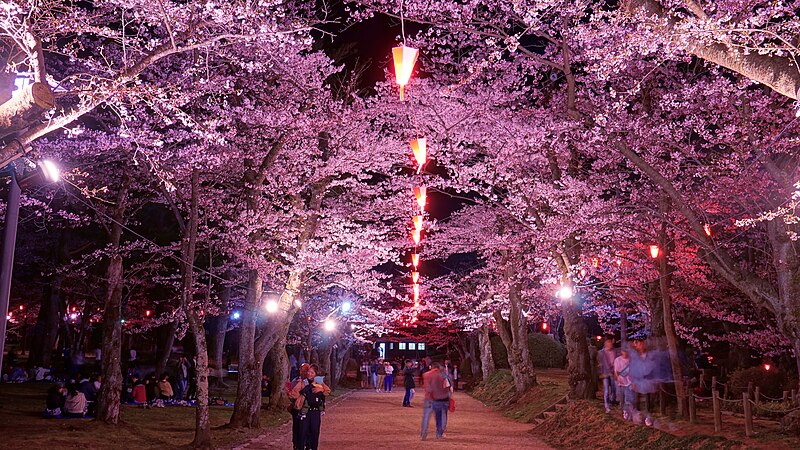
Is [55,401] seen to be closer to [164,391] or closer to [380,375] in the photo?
[164,391]

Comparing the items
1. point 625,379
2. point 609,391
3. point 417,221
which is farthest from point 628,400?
point 417,221

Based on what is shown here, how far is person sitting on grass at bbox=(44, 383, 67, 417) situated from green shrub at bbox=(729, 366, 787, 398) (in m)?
19.9

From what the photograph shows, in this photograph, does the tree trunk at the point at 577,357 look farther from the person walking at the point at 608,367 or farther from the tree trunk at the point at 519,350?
the tree trunk at the point at 519,350

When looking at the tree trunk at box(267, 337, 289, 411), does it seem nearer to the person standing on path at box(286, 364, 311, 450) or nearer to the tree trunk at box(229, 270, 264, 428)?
the tree trunk at box(229, 270, 264, 428)

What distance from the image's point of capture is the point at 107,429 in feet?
49.8

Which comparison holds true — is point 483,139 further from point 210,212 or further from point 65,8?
point 65,8

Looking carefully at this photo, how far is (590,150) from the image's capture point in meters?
20.4

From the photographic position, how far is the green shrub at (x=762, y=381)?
21.3 metres

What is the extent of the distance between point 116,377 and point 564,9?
1398 centimetres

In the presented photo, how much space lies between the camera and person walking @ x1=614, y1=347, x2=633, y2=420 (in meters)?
15.6

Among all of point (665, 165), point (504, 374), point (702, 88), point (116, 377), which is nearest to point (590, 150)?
point (665, 165)

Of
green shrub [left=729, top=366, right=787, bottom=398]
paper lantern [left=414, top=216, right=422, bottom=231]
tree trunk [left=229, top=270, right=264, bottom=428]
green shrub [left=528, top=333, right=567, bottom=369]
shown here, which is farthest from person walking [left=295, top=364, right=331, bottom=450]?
green shrub [left=528, top=333, right=567, bottom=369]

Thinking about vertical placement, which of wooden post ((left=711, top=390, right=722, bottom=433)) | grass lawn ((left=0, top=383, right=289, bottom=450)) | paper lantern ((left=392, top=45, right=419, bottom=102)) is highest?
paper lantern ((left=392, top=45, right=419, bottom=102))

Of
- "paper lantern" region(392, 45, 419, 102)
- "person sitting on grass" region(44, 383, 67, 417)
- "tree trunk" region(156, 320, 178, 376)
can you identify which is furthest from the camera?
"tree trunk" region(156, 320, 178, 376)
